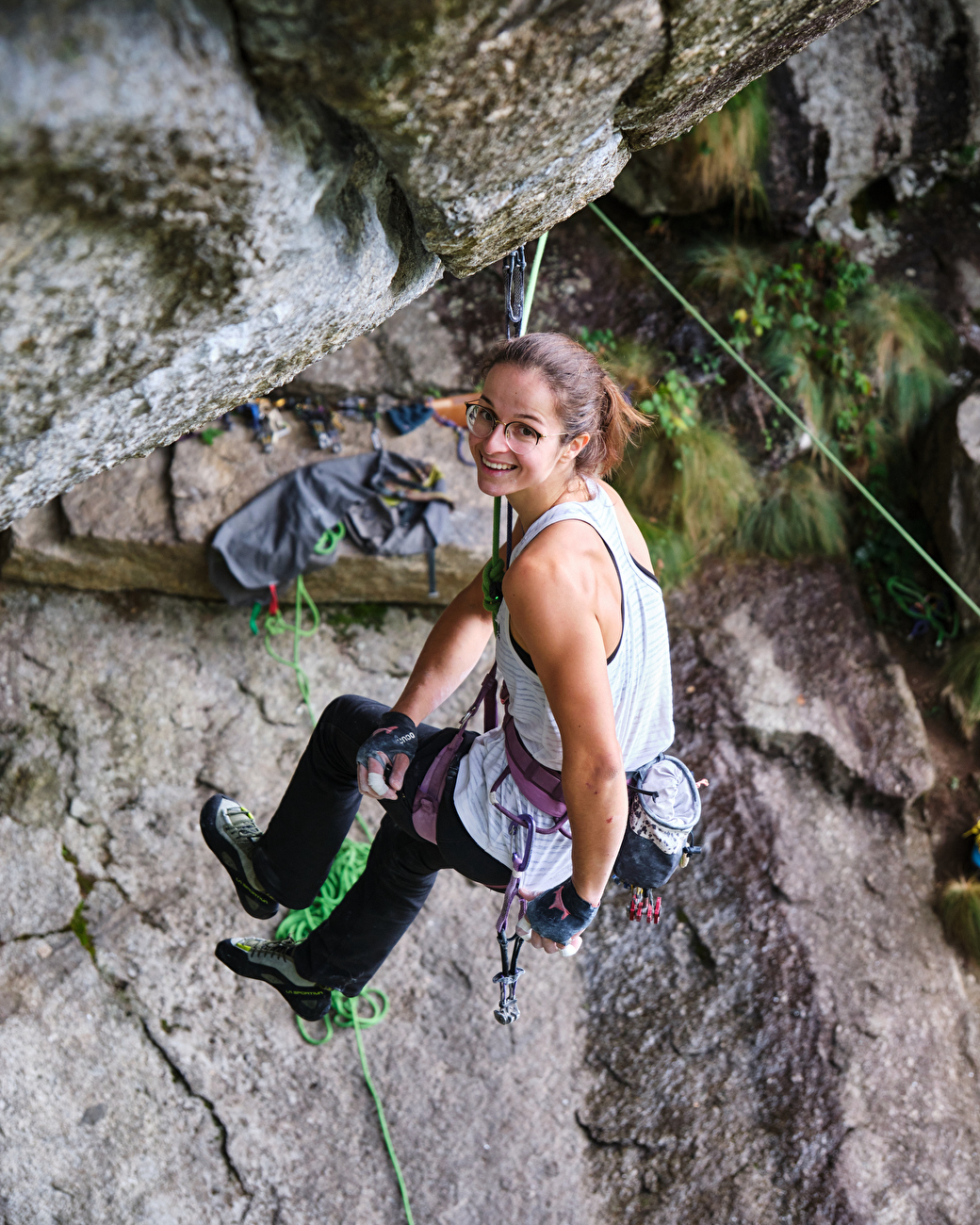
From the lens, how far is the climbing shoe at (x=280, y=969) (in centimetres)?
248

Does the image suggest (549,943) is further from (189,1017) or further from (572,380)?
(189,1017)

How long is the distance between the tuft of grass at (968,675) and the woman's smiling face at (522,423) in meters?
3.22

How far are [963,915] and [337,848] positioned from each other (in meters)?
2.69

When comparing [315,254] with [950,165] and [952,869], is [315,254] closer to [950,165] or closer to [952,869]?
[952,869]

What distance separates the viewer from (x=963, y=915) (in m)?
3.68

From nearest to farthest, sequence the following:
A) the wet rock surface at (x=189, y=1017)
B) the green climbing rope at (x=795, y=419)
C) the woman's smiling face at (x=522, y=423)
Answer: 1. the woman's smiling face at (x=522, y=423)
2. the wet rock surface at (x=189, y=1017)
3. the green climbing rope at (x=795, y=419)

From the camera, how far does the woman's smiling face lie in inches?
66.6

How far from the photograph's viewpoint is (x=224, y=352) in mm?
1330

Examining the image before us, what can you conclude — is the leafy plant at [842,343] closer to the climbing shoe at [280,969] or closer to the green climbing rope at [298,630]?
the green climbing rope at [298,630]

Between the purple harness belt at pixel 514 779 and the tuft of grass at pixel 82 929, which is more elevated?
the purple harness belt at pixel 514 779

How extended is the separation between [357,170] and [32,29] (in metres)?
0.53

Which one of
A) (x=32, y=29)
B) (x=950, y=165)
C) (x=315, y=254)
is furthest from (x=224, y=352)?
(x=950, y=165)

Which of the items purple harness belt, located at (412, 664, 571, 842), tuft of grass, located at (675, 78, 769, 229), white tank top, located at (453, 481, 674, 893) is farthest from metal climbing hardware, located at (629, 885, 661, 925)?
tuft of grass, located at (675, 78, 769, 229)

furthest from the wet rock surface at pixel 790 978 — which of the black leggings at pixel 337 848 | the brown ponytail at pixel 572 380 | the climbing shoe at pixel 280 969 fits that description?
the brown ponytail at pixel 572 380
